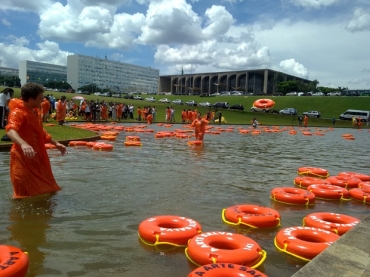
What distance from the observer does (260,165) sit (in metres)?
11.4

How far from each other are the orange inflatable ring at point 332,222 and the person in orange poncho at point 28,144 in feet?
14.1

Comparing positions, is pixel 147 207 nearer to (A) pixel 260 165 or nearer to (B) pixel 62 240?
(B) pixel 62 240

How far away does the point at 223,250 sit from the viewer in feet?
12.8

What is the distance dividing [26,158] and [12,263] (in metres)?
2.49

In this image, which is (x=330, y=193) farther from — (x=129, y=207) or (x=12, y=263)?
(x=12, y=263)

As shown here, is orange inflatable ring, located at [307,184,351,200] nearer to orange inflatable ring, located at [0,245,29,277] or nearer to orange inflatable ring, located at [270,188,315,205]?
orange inflatable ring, located at [270,188,315,205]

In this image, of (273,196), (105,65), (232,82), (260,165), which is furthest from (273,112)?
(105,65)

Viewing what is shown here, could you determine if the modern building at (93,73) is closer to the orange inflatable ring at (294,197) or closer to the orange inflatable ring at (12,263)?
the orange inflatable ring at (294,197)

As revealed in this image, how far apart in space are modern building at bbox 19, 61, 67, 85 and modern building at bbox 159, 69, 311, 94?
57965mm

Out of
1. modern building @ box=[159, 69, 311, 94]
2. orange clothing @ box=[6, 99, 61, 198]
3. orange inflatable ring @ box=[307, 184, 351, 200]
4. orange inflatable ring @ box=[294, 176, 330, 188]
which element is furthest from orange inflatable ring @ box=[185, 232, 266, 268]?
modern building @ box=[159, 69, 311, 94]

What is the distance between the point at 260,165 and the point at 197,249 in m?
7.80

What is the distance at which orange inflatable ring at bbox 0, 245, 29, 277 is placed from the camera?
318 centimetres

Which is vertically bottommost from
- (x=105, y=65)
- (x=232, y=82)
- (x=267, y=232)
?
(x=267, y=232)

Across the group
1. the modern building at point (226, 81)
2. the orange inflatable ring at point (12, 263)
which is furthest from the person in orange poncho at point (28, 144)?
the modern building at point (226, 81)
